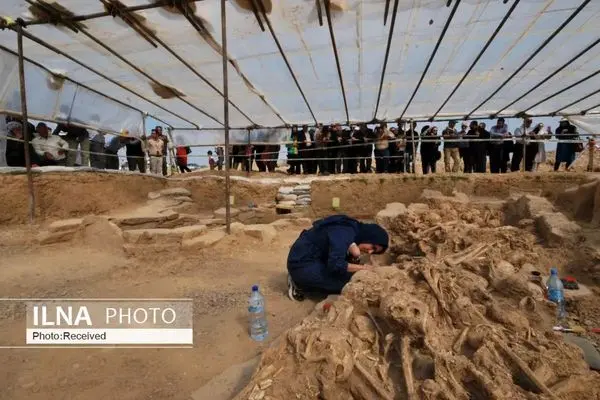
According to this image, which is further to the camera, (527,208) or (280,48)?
(280,48)

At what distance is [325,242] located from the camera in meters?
3.97

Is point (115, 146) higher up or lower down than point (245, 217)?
higher up

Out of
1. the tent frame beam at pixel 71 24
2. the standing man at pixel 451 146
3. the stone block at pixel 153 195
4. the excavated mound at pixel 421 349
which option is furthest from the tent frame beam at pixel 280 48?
the excavated mound at pixel 421 349

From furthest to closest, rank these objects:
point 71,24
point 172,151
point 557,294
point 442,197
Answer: point 172,151 < point 442,197 < point 71,24 < point 557,294

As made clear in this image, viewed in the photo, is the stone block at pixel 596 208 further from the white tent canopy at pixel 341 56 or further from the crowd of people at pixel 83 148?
the crowd of people at pixel 83 148

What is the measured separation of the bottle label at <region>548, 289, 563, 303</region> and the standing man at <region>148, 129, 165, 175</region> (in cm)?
1105

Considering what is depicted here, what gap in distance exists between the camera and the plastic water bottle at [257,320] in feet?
10.9

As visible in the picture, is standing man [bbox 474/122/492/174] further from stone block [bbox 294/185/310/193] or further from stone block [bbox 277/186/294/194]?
stone block [bbox 277/186/294/194]

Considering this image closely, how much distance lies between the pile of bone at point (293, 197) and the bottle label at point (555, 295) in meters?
6.07

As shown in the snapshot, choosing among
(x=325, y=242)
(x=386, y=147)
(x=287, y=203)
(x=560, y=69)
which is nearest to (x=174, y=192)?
(x=287, y=203)

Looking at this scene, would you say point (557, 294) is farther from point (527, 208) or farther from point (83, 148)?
point (83, 148)

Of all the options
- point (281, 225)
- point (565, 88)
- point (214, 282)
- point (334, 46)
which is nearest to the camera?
point (214, 282)

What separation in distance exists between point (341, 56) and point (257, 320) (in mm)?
6311

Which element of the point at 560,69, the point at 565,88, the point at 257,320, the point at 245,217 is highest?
the point at 560,69
